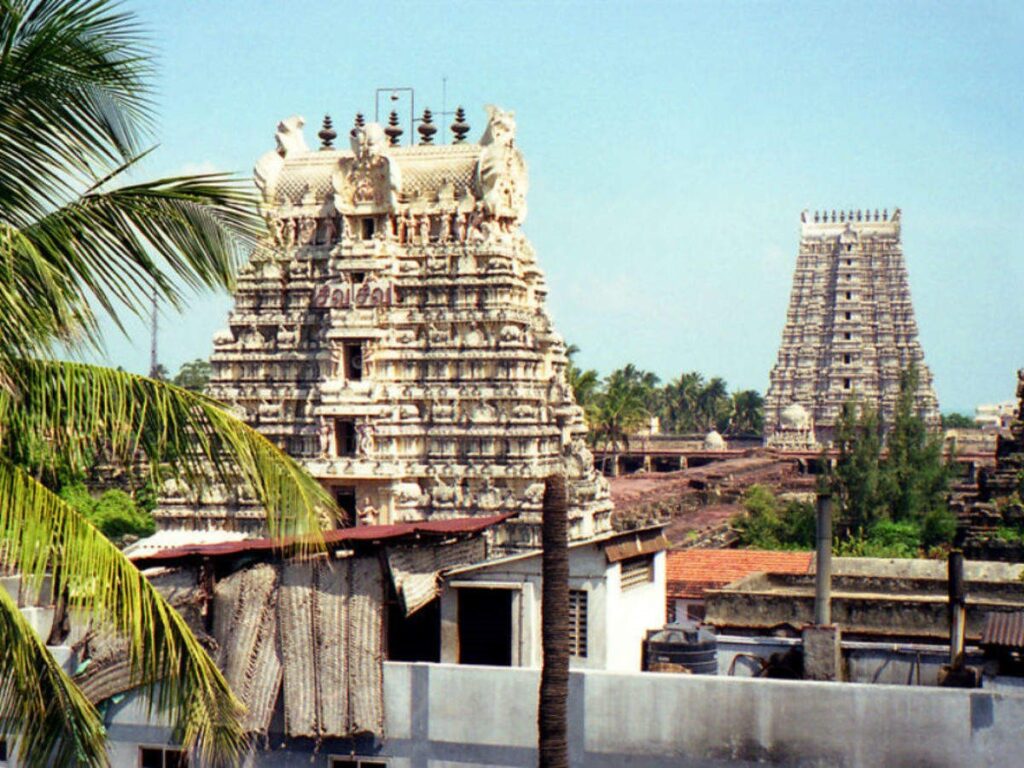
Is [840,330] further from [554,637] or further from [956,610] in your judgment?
[554,637]

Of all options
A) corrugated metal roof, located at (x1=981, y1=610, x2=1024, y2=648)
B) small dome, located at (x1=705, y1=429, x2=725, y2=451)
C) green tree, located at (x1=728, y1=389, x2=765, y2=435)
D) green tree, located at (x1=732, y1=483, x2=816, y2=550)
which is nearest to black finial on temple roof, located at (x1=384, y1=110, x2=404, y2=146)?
green tree, located at (x1=732, y1=483, x2=816, y2=550)

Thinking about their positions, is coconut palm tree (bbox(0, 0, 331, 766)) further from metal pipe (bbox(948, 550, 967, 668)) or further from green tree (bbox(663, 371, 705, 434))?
green tree (bbox(663, 371, 705, 434))

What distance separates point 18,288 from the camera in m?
8.92

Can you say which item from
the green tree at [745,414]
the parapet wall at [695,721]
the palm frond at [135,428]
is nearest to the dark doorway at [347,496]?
the parapet wall at [695,721]

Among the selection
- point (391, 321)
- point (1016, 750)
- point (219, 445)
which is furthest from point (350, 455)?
point (219, 445)

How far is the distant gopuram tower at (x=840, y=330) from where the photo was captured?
3780 inches

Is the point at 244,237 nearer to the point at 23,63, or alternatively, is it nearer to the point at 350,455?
the point at 23,63

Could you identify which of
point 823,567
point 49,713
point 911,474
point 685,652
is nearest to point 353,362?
point 911,474

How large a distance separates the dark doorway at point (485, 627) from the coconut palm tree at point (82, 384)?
25.1ft

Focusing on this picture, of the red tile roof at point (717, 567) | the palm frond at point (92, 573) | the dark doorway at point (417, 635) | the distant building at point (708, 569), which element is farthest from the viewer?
the red tile roof at point (717, 567)

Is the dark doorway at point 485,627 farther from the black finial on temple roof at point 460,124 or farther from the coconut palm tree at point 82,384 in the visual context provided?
the black finial on temple roof at point 460,124

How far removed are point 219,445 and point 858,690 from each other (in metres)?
7.66

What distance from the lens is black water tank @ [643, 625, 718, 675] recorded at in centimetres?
1761

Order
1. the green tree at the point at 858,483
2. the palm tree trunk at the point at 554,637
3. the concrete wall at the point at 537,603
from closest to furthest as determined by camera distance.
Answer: the palm tree trunk at the point at 554,637
the concrete wall at the point at 537,603
the green tree at the point at 858,483
